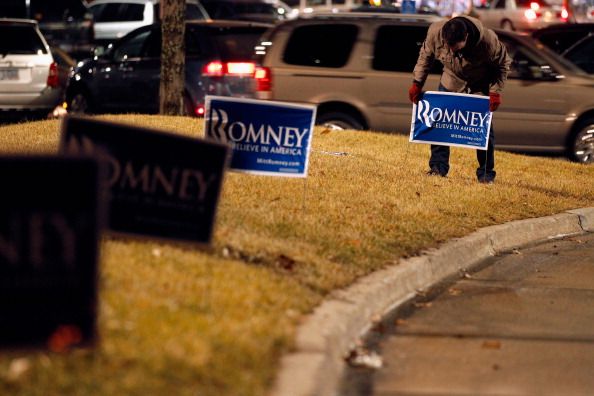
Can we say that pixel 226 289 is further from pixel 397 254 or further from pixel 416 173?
pixel 416 173

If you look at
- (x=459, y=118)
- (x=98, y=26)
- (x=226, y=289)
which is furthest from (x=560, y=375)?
(x=98, y=26)

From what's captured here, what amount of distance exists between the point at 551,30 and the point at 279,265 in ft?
53.5

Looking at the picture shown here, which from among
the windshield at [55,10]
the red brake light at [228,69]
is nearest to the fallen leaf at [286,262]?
the red brake light at [228,69]

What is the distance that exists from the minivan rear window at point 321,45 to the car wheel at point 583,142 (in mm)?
2936

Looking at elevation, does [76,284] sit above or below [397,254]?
above

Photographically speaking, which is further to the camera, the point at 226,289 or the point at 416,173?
the point at 416,173

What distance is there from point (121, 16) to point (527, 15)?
1008 centimetres

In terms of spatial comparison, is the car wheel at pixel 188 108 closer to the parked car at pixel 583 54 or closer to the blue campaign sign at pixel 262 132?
the parked car at pixel 583 54

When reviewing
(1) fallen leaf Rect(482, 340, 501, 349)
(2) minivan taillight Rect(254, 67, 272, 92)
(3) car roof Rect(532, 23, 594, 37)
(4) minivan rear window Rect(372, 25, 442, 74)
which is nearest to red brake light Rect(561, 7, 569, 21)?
(3) car roof Rect(532, 23, 594, 37)

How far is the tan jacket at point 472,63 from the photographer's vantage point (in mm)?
12609

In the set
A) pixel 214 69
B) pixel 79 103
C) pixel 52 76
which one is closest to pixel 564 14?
pixel 52 76

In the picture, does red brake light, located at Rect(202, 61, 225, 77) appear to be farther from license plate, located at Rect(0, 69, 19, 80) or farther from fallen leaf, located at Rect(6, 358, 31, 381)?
fallen leaf, located at Rect(6, 358, 31, 381)

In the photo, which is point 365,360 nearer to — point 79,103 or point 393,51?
point 393,51

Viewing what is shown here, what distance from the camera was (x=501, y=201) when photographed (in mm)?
11953
